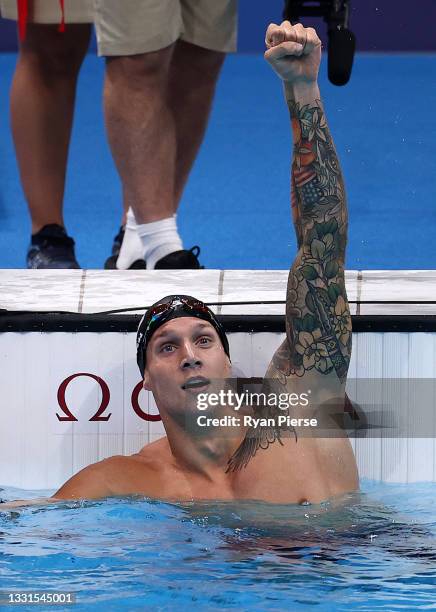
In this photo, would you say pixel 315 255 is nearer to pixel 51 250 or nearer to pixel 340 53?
pixel 340 53

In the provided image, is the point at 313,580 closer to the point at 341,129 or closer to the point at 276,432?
the point at 276,432

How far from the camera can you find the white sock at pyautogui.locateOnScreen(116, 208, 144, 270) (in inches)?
145

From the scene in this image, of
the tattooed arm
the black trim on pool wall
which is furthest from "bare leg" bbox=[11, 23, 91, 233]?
the tattooed arm

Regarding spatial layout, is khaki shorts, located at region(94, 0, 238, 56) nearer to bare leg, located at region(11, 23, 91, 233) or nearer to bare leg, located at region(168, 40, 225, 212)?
bare leg, located at region(168, 40, 225, 212)

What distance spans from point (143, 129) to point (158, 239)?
1.01 ft

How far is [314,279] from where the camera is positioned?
278 centimetres

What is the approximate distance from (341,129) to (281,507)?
3.99 m

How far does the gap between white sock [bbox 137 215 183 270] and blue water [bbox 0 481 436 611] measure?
0.95 m

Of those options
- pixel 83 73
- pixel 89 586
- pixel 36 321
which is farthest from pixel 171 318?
pixel 83 73

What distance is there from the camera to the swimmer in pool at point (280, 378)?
9.02 feet

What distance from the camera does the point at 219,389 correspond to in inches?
112

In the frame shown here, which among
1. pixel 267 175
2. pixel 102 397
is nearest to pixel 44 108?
pixel 102 397

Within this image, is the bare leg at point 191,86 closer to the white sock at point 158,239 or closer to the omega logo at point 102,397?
the white sock at point 158,239

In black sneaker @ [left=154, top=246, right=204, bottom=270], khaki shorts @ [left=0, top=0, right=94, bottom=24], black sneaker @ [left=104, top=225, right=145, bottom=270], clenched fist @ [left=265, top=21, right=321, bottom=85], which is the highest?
khaki shorts @ [left=0, top=0, right=94, bottom=24]
